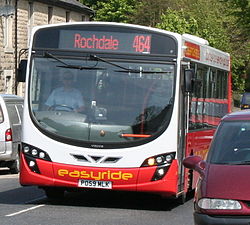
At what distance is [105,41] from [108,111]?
1191mm

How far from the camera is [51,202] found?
15.0m

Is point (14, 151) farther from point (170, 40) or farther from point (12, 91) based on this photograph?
point (12, 91)

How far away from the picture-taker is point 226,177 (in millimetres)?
9188

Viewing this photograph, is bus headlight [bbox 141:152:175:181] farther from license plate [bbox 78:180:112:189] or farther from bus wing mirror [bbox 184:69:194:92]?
bus wing mirror [bbox 184:69:194:92]

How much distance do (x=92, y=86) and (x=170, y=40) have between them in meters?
1.44

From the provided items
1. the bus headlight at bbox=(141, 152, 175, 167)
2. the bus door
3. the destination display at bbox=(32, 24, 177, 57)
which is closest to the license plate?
the bus headlight at bbox=(141, 152, 175, 167)

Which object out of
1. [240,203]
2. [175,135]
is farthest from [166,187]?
[240,203]

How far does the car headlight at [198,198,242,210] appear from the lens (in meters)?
8.73

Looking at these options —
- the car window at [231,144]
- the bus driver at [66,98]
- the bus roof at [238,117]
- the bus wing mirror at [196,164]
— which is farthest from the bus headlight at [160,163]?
the bus wing mirror at [196,164]

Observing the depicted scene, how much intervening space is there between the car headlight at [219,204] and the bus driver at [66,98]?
5.48m

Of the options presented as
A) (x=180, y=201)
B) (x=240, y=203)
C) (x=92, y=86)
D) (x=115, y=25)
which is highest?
(x=115, y=25)

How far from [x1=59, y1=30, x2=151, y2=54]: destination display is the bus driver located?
528 millimetres

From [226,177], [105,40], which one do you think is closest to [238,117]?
[226,177]

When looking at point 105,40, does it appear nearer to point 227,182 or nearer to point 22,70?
point 22,70
